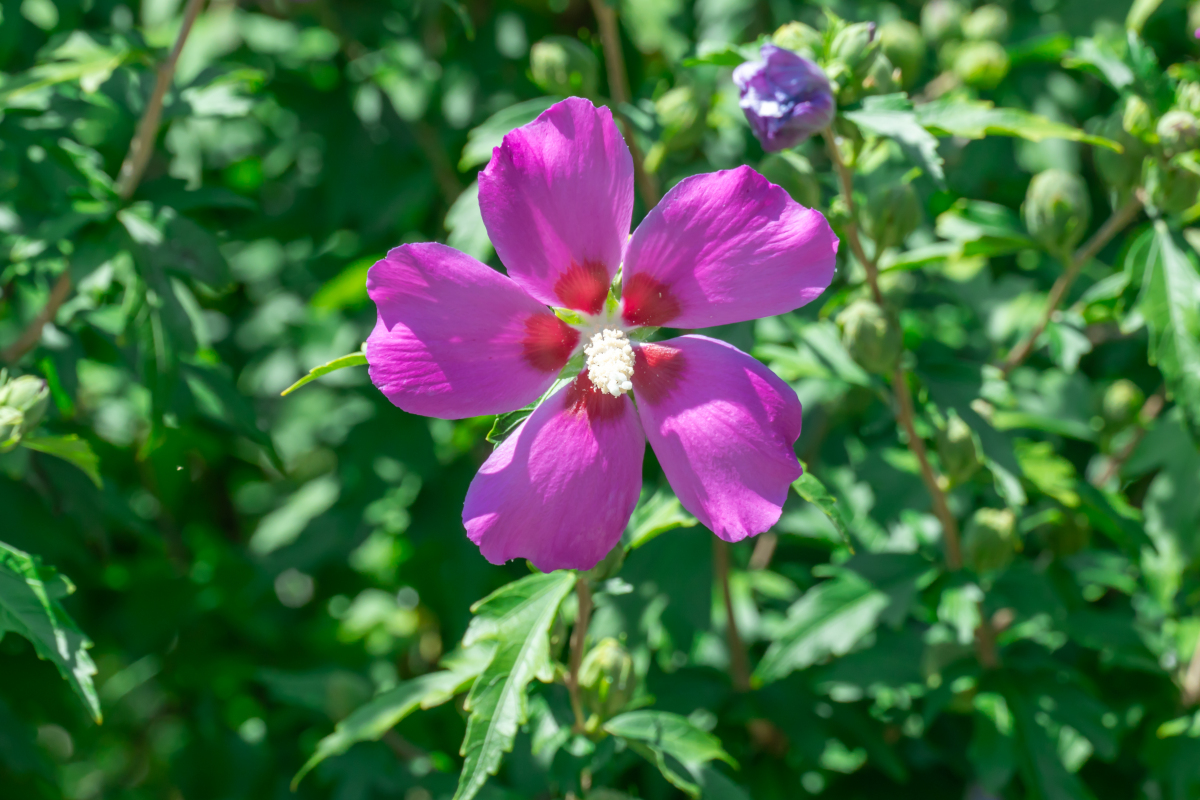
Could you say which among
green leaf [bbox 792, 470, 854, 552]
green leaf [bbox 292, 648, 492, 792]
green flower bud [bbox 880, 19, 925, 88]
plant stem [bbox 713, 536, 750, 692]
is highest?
green flower bud [bbox 880, 19, 925, 88]

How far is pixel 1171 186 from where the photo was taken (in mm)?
1564

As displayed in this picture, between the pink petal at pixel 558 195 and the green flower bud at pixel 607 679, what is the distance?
1.64ft

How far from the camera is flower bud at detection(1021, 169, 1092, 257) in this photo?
1626 mm

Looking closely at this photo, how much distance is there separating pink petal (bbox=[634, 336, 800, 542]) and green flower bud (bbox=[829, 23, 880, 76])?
46cm

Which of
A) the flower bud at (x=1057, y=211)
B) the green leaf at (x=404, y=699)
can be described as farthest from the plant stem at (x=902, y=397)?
the green leaf at (x=404, y=699)

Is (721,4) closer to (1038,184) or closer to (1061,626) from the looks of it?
(1038,184)

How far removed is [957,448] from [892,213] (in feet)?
1.22

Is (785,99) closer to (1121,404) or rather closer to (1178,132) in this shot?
(1178,132)

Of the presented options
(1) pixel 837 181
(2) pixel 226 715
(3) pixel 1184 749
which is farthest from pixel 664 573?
(2) pixel 226 715

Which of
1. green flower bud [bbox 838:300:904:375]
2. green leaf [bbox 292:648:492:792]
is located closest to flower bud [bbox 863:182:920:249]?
green flower bud [bbox 838:300:904:375]

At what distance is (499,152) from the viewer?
110 centimetres

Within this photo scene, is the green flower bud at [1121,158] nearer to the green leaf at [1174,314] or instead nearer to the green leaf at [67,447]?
the green leaf at [1174,314]

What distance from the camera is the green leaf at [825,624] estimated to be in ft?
5.55

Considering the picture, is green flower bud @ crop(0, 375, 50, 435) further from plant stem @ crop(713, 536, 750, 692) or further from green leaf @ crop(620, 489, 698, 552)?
plant stem @ crop(713, 536, 750, 692)
